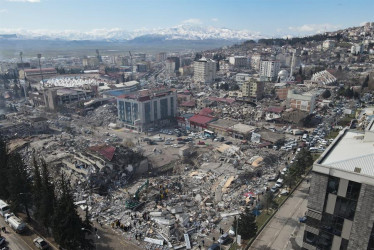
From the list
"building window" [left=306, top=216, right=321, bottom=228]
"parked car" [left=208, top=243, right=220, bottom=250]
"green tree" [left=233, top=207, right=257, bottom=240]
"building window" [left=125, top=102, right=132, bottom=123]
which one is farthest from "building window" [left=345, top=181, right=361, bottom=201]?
"building window" [left=125, top=102, right=132, bottom=123]

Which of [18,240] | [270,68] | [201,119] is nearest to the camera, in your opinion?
[18,240]

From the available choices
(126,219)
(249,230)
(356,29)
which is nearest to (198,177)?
(126,219)

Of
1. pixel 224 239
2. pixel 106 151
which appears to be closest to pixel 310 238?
pixel 224 239

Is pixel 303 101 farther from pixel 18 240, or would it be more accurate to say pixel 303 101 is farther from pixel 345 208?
pixel 18 240

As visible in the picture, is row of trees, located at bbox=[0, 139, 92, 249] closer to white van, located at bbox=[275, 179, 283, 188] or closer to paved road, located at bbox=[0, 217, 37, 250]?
paved road, located at bbox=[0, 217, 37, 250]

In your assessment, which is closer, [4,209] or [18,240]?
[18,240]

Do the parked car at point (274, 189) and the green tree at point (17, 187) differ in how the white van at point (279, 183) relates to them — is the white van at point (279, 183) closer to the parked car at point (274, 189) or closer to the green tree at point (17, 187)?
the parked car at point (274, 189)
